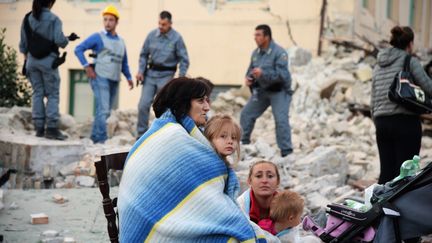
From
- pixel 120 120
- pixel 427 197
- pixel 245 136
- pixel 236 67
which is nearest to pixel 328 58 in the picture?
pixel 236 67

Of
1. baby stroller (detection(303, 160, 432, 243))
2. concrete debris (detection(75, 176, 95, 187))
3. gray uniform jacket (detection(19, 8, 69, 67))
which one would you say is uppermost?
gray uniform jacket (detection(19, 8, 69, 67))

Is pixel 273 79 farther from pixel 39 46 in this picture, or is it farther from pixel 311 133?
pixel 311 133

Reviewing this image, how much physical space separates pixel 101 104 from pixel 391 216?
19.8ft

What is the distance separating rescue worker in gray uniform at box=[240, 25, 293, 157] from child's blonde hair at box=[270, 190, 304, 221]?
4.76m

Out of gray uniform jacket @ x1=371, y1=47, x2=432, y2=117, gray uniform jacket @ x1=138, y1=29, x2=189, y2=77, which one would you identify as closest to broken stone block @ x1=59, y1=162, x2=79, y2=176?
gray uniform jacket @ x1=138, y1=29, x2=189, y2=77

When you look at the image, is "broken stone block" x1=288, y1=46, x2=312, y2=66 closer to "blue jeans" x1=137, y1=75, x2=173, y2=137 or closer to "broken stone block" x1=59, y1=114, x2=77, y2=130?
"broken stone block" x1=59, y1=114, x2=77, y2=130

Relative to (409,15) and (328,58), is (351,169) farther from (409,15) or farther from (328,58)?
(409,15)

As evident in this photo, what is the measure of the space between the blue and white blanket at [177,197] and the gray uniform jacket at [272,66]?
17.9ft

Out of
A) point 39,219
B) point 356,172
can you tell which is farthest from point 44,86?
point 356,172

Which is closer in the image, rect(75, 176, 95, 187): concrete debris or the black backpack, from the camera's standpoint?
rect(75, 176, 95, 187): concrete debris

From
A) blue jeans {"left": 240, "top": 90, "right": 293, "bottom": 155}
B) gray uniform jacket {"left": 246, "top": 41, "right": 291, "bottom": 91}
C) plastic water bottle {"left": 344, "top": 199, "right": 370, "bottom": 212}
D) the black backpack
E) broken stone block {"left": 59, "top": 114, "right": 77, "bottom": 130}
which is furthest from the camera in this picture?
broken stone block {"left": 59, "top": 114, "right": 77, "bottom": 130}

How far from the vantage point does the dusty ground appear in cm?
579

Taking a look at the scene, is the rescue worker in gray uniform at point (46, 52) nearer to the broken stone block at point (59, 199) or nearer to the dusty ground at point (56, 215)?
the dusty ground at point (56, 215)

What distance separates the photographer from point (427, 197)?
4.21 meters
